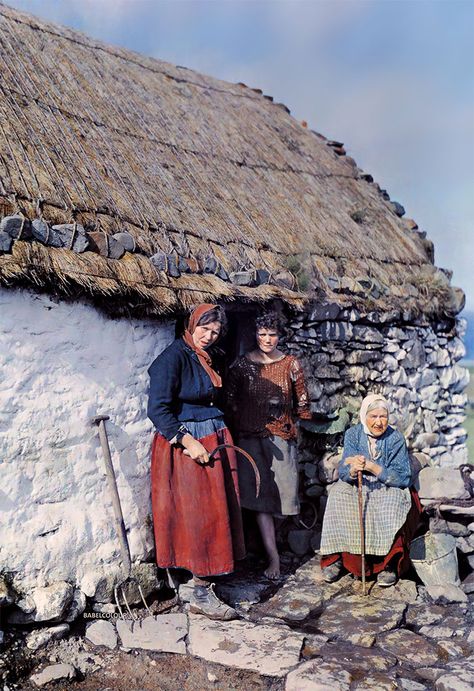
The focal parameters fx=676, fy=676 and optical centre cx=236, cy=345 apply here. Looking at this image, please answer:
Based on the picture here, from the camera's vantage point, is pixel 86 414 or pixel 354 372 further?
pixel 354 372

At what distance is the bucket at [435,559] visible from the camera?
4.73m

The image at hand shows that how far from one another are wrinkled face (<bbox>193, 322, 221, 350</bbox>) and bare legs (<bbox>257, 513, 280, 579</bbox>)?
1.45m

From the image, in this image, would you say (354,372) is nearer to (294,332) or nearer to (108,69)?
(294,332)

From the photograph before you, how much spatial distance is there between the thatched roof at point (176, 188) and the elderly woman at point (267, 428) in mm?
529

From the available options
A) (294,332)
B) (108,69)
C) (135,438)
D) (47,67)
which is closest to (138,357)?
(135,438)

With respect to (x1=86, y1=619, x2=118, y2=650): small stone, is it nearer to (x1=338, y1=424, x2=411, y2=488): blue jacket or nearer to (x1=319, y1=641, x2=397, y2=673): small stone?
(x1=319, y1=641, x2=397, y2=673): small stone

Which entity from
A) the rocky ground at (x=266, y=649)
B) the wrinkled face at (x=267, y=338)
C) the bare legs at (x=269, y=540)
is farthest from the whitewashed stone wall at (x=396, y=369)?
the rocky ground at (x=266, y=649)

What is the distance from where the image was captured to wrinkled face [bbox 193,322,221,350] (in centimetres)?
437

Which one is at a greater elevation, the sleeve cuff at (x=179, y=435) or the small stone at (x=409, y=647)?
the sleeve cuff at (x=179, y=435)

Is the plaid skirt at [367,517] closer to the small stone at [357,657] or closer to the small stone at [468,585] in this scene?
the small stone at [468,585]

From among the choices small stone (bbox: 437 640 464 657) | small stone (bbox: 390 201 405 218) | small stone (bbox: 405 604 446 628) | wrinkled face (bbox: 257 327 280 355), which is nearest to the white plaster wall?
wrinkled face (bbox: 257 327 280 355)

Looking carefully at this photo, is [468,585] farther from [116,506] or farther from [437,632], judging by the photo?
[116,506]

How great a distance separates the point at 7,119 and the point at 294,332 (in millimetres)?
2719

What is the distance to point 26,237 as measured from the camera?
395cm
